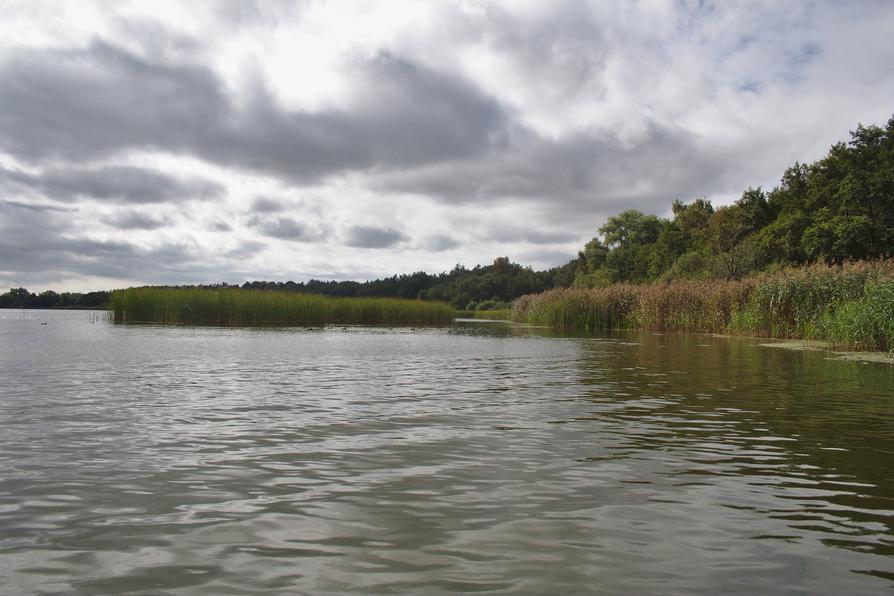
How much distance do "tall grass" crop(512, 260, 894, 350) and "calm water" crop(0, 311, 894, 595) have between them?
10.3m

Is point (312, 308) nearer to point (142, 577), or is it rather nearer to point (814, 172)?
point (142, 577)

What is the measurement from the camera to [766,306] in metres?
27.5

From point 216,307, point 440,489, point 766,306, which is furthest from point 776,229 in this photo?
point 440,489

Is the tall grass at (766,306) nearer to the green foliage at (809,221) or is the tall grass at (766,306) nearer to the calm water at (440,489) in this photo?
the green foliage at (809,221)

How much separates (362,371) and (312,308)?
27.5 m

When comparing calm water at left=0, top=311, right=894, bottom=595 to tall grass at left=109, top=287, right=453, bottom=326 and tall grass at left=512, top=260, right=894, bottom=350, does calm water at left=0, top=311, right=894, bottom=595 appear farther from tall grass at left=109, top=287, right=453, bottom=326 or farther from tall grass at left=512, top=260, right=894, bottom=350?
tall grass at left=109, top=287, right=453, bottom=326

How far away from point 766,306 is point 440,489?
2663 centimetres

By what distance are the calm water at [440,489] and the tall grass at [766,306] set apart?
33.6 ft

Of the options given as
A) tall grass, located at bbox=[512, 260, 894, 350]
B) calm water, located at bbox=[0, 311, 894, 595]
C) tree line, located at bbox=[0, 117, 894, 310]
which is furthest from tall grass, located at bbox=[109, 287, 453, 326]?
calm water, located at bbox=[0, 311, 894, 595]

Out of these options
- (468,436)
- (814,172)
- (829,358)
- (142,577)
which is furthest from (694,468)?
(814,172)

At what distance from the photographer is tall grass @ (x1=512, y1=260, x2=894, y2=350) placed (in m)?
19.1

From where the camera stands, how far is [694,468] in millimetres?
5598

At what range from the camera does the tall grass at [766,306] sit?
19078 millimetres

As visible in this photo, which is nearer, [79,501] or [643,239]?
[79,501]
